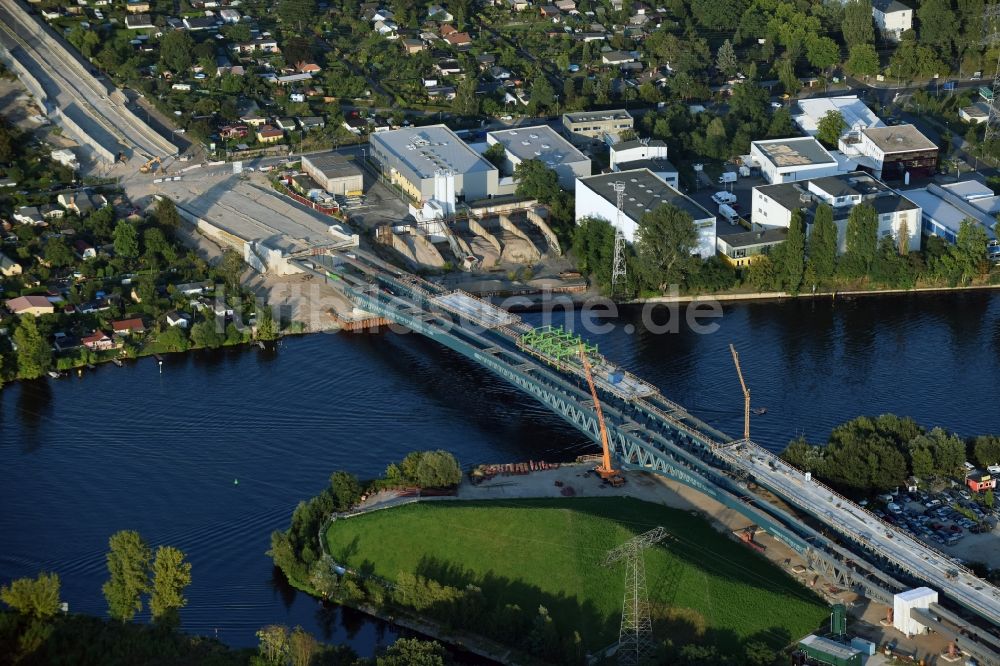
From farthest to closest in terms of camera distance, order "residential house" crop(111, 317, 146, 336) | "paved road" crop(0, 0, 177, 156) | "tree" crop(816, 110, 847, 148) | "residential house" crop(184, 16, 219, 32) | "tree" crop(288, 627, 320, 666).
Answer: "residential house" crop(184, 16, 219, 32) → "paved road" crop(0, 0, 177, 156) → "tree" crop(816, 110, 847, 148) → "residential house" crop(111, 317, 146, 336) → "tree" crop(288, 627, 320, 666)

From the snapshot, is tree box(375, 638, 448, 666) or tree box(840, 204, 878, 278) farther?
tree box(840, 204, 878, 278)

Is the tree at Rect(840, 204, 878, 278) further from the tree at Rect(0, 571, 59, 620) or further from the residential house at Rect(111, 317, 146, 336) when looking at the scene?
the tree at Rect(0, 571, 59, 620)

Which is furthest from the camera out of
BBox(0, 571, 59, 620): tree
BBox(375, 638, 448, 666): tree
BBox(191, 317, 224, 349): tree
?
BBox(191, 317, 224, 349): tree

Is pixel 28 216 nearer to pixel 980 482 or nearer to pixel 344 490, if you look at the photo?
pixel 344 490

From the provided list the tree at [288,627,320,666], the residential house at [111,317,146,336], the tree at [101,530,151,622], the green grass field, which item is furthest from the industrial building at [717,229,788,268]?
the tree at [288,627,320,666]

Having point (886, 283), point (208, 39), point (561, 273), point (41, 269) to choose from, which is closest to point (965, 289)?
point (886, 283)

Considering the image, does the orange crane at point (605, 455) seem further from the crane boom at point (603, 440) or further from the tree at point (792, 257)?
the tree at point (792, 257)

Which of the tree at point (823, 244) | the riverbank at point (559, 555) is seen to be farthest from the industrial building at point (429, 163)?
the riverbank at point (559, 555)
